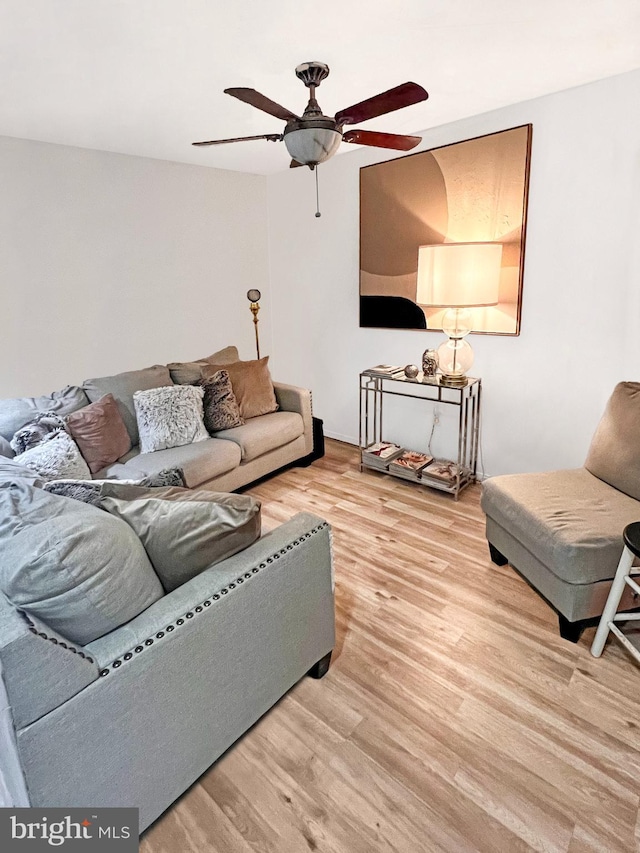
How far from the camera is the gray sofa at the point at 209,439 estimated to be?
2.83m

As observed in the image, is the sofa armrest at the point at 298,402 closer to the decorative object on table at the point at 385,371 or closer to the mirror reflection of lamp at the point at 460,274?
the decorative object on table at the point at 385,371

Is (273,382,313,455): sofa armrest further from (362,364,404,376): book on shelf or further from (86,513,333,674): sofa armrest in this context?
(86,513,333,674): sofa armrest

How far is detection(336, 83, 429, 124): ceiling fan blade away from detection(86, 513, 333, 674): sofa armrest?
163cm

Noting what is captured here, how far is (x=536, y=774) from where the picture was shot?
148 centimetres

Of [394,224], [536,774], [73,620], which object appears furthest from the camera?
[394,224]

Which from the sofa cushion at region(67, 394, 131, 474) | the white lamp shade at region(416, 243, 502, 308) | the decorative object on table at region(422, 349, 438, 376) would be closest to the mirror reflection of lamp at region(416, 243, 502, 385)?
the white lamp shade at region(416, 243, 502, 308)

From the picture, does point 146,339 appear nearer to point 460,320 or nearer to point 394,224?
point 394,224

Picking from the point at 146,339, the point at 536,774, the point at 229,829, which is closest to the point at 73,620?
the point at 229,829

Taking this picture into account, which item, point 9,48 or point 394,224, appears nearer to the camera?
point 9,48

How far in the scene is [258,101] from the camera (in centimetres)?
185

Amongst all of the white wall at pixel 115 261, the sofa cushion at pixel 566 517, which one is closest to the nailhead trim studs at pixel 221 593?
the sofa cushion at pixel 566 517

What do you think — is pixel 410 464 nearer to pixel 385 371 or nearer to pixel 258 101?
pixel 385 371

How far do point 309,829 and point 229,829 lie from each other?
0.74 ft

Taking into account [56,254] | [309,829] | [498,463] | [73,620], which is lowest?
[309,829]
